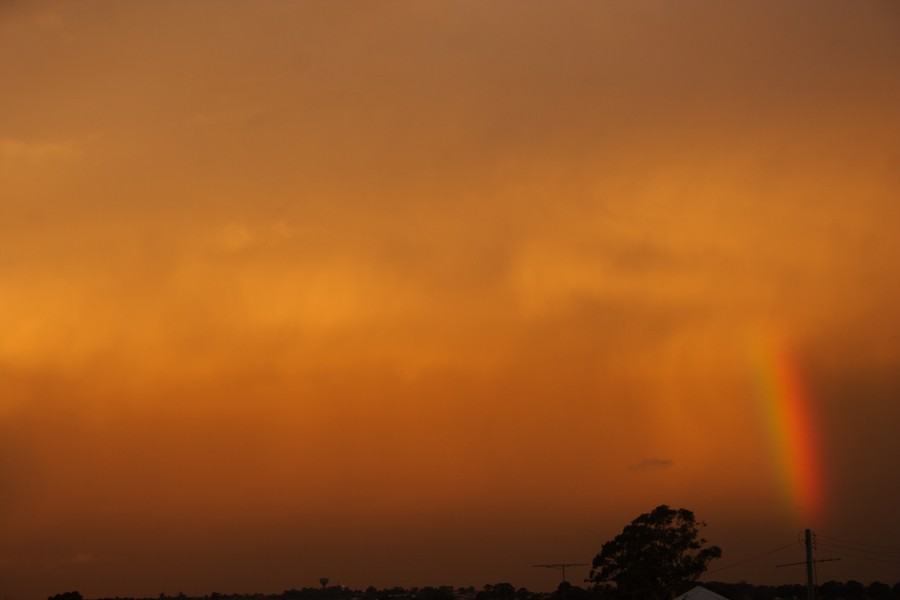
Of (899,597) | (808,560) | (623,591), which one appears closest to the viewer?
(808,560)

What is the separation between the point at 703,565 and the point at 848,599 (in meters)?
84.4

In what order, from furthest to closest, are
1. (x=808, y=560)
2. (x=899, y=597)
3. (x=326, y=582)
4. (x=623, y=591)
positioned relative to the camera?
(x=326, y=582)
(x=899, y=597)
(x=623, y=591)
(x=808, y=560)

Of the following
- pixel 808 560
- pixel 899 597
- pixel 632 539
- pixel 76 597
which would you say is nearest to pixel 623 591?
pixel 632 539

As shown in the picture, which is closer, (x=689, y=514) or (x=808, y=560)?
(x=808, y=560)

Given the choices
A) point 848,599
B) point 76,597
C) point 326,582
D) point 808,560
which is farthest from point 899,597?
point 76,597

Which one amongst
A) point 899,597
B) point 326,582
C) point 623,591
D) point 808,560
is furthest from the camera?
point 326,582

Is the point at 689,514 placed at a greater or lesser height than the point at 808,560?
greater

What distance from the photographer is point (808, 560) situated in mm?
76500

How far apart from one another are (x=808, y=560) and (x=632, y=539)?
42912 millimetres

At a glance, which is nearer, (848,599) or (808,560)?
(808,560)

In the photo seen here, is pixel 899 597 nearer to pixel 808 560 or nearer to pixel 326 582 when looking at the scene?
pixel 326 582

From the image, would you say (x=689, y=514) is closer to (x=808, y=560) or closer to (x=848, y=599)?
(x=808, y=560)

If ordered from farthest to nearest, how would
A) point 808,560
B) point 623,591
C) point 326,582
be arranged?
point 326,582 < point 623,591 < point 808,560

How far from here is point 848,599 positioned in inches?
7441
